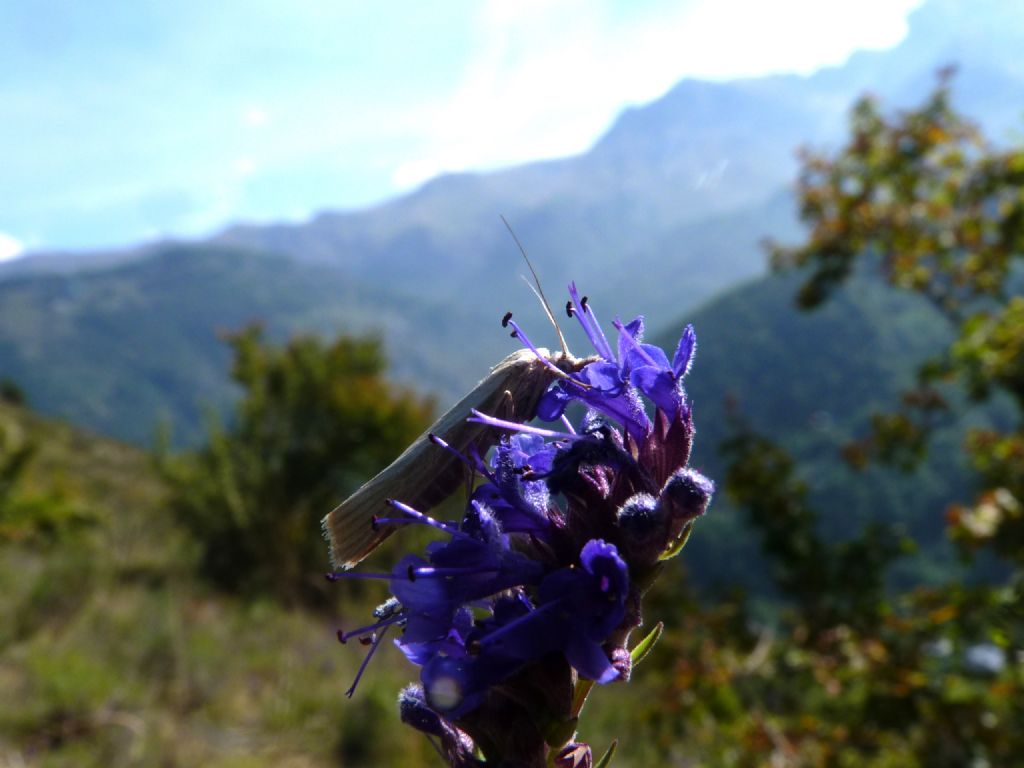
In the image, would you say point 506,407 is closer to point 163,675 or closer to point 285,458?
point 163,675

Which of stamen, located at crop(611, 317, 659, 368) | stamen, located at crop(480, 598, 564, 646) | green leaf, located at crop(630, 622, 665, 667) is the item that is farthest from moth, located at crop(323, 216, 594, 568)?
green leaf, located at crop(630, 622, 665, 667)

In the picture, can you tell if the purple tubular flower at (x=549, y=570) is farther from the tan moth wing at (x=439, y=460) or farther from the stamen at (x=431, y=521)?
the tan moth wing at (x=439, y=460)

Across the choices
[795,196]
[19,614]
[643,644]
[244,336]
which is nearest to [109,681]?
[19,614]

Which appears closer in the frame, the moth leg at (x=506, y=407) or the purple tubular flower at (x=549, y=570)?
the purple tubular flower at (x=549, y=570)

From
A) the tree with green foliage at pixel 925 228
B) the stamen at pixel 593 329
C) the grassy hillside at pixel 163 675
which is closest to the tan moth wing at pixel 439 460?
the stamen at pixel 593 329

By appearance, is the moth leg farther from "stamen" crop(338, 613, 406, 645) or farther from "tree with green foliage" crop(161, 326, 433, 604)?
"tree with green foliage" crop(161, 326, 433, 604)
